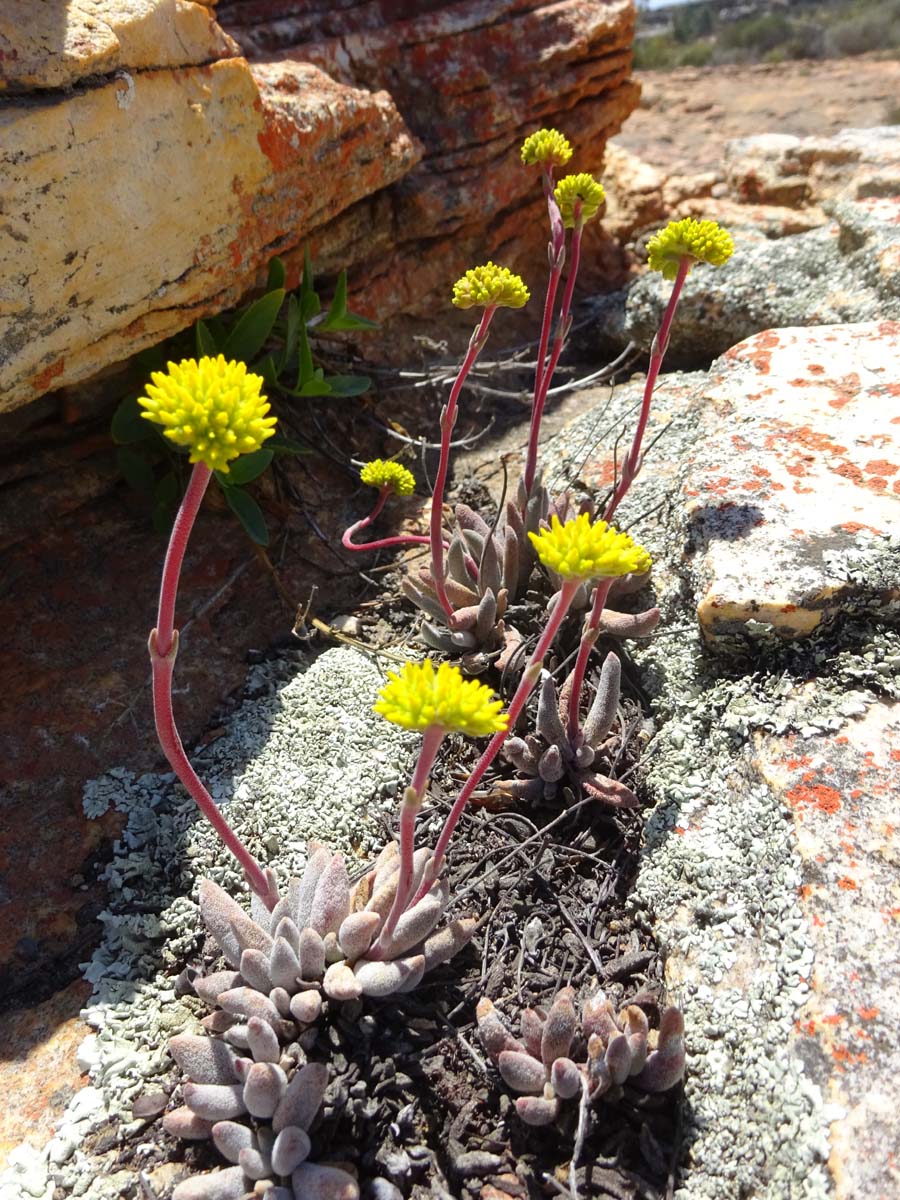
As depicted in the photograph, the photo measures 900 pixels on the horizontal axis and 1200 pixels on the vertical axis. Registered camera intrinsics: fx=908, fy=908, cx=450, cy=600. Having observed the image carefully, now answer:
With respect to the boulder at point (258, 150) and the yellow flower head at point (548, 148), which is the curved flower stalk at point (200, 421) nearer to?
the boulder at point (258, 150)

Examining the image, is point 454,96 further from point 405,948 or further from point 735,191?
point 405,948

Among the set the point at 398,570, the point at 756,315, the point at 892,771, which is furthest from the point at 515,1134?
the point at 756,315

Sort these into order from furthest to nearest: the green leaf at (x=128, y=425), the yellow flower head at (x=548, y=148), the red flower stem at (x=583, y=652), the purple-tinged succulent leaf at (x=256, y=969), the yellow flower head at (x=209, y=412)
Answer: the green leaf at (x=128, y=425)
the yellow flower head at (x=548, y=148)
the red flower stem at (x=583, y=652)
the purple-tinged succulent leaf at (x=256, y=969)
the yellow flower head at (x=209, y=412)

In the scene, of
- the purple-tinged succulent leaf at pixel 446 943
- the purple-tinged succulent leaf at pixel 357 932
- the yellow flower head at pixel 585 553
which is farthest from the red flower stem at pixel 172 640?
the yellow flower head at pixel 585 553

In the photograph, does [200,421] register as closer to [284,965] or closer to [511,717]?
[511,717]

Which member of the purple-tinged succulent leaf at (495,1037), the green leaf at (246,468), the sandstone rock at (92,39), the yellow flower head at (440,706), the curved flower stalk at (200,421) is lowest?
the purple-tinged succulent leaf at (495,1037)

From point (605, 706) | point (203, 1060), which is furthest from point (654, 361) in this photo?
point (203, 1060)

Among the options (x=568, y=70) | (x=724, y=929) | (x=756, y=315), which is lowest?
(x=724, y=929)
